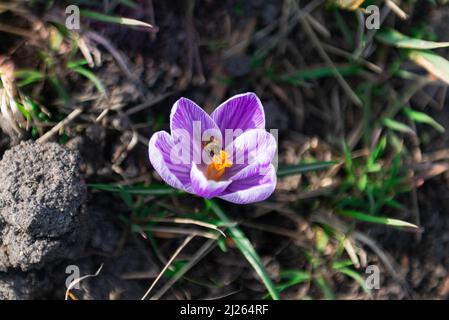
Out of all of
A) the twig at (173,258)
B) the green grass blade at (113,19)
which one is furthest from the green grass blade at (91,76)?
the twig at (173,258)

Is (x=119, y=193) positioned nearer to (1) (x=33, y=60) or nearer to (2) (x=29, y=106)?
(2) (x=29, y=106)

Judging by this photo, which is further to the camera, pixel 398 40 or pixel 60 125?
pixel 398 40

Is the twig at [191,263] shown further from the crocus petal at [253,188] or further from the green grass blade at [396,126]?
the green grass blade at [396,126]

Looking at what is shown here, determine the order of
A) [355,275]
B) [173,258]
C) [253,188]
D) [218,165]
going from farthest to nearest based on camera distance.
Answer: [355,275]
[173,258]
[218,165]
[253,188]

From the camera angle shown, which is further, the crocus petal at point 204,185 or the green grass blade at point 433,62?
the green grass blade at point 433,62

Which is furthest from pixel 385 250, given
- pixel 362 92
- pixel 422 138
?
pixel 362 92

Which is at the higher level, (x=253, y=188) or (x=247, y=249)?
(x=253, y=188)

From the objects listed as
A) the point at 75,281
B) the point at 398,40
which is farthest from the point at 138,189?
the point at 398,40

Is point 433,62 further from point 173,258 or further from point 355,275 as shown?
point 173,258
